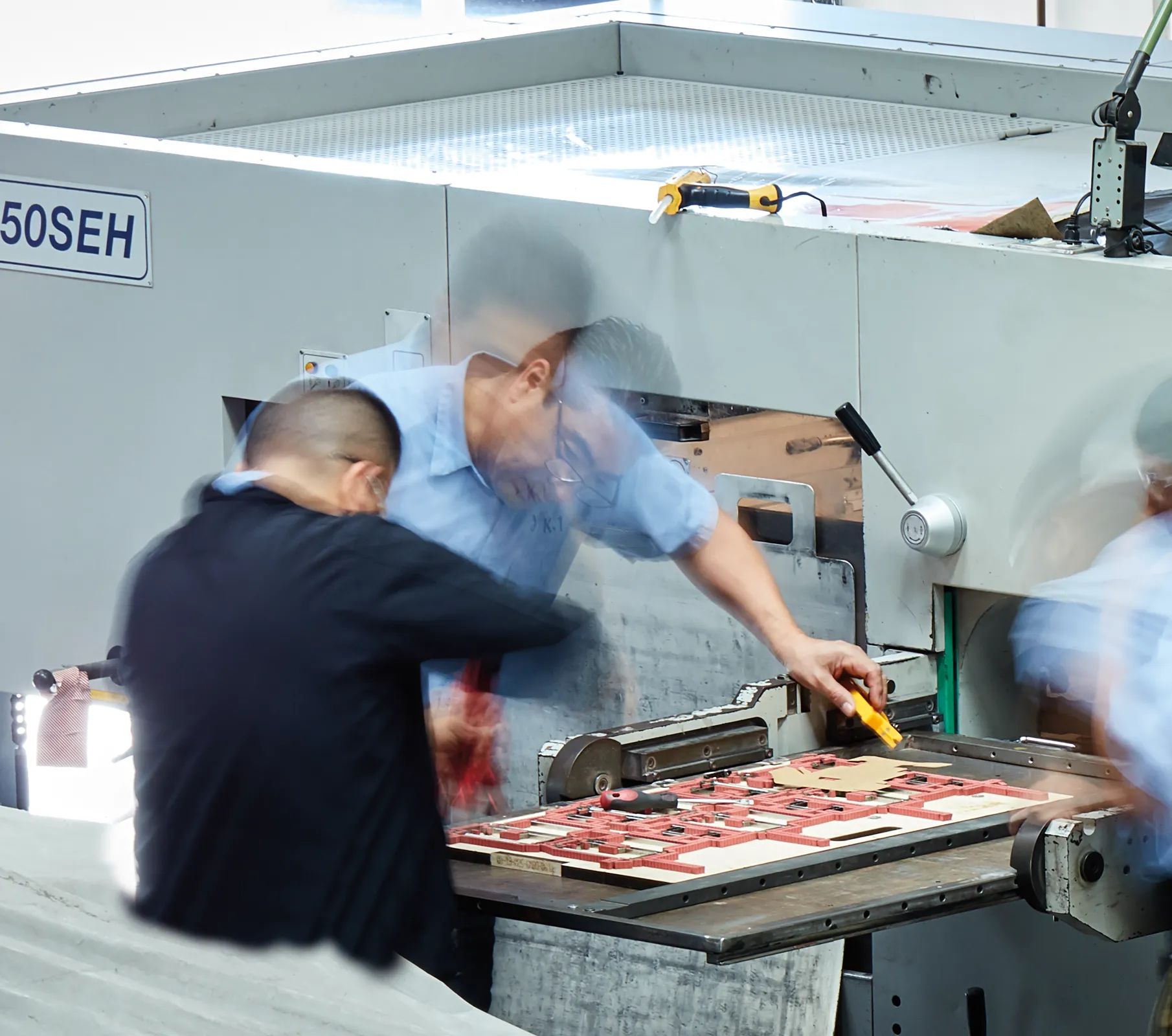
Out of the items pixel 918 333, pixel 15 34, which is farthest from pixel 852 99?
pixel 15 34

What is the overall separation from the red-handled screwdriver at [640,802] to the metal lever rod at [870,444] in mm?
580

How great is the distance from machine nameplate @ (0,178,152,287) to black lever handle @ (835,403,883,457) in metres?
1.56

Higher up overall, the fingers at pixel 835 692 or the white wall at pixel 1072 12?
the white wall at pixel 1072 12

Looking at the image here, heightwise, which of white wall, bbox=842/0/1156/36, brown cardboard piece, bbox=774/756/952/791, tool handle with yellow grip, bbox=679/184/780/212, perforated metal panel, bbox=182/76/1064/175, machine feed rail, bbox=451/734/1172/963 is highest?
white wall, bbox=842/0/1156/36

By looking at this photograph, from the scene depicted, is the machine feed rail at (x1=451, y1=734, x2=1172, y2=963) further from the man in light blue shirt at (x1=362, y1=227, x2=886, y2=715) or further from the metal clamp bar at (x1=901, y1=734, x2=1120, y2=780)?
the man in light blue shirt at (x1=362, y1=227, x2=886, y2=715)

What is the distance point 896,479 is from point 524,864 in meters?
0.87

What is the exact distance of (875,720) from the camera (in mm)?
2580

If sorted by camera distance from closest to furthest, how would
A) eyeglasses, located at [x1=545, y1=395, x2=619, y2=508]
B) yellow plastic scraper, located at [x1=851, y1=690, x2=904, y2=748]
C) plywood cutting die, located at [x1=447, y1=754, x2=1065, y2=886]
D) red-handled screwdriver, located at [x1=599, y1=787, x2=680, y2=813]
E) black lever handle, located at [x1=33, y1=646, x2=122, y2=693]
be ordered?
plywood cutting die, located at [x1=447, y1=754, x2=1065, y2=886] < red-handled screwdriver, located at [x1=599, y1=787, x2=680, y2=813] < yellow plastic scraper, located at [x1=851, y1=690, x2=904, y2=748] < eyeglasses, located at [x1=545, y1=395, x2=619, y2=508] < black lever handle, located at [x1=33, y1=646, x2=122, y2=693]

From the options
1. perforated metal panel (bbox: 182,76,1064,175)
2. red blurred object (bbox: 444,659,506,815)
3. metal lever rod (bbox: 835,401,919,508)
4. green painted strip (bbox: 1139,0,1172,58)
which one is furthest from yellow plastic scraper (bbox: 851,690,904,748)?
perforated metal panel (bbox: 182,76,1064,175)

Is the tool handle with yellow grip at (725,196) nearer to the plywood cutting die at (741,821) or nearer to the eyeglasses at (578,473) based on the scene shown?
the eyeglasses at (578,473)

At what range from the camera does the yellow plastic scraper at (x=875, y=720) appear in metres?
2.58

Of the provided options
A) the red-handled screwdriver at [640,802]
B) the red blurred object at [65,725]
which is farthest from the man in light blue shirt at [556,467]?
the red blurred object at [65,725]

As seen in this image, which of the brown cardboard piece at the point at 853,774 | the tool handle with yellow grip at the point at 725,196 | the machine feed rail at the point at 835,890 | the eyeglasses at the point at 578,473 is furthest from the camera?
the tool handle with yellow grip at the point at 725,196

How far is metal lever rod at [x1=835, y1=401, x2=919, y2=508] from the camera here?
268 cm
